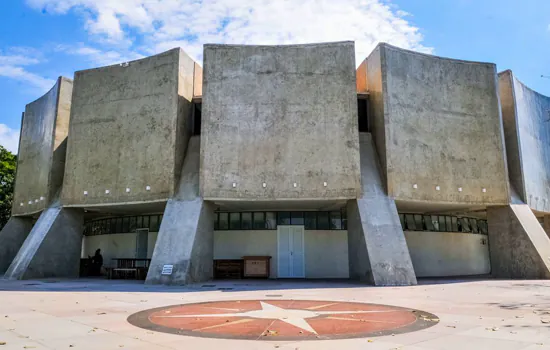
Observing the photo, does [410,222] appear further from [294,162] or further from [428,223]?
[294,162]

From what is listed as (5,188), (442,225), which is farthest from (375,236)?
Answer: (5,188)

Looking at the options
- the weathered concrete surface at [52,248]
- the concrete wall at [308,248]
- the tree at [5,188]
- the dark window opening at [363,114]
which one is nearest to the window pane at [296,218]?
the concrete wall at [308,248]

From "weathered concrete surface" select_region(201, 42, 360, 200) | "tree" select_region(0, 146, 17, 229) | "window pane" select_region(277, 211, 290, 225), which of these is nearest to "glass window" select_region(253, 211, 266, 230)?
"window pane" select_region(277, 211, 290, 225)

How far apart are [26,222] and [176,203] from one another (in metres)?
14.1

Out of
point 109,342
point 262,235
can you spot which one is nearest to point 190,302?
point 109,342

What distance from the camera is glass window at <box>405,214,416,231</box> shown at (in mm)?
23189

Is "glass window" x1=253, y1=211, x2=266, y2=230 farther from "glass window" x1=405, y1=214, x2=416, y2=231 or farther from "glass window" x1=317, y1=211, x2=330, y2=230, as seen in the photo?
"glass window" x1=405, y1=214, x2=416, y2=231

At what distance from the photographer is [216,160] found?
18375 millimetres

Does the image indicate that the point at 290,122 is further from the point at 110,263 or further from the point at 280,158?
the point at 110,263

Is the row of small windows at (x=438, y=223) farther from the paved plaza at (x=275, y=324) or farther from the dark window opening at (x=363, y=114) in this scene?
the paved plaza at (x=275, y=324)

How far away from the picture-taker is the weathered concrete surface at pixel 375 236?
52.9ft

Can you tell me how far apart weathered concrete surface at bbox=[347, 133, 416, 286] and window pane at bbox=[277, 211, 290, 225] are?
414 cm

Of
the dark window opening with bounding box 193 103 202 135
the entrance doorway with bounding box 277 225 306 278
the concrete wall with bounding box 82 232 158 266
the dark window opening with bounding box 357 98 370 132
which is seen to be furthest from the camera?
the concrete wall with bounding box 82 232 158 266

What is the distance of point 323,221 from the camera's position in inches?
867
